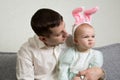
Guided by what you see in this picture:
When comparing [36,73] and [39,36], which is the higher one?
[39,36]

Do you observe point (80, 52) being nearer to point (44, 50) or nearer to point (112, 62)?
point (44, 50)

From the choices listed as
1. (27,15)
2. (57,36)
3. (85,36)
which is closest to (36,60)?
(57,36)

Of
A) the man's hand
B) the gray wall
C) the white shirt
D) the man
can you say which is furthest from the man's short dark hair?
the gray wall

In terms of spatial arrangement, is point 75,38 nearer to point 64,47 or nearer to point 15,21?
point 64,47

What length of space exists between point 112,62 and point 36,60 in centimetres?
60

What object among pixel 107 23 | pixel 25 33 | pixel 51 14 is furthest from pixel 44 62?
pixel 107 23

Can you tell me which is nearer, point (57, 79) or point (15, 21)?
point (57, 79)

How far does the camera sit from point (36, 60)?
4.66ft

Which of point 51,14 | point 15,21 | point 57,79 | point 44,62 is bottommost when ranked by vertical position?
point 57,79

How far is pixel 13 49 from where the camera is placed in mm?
1886

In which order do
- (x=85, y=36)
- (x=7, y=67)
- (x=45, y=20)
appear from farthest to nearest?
1. (x=7, y=67)
2. (x=85, y=36)
3. (x=45, y=20)

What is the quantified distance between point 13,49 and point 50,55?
540 millimetres

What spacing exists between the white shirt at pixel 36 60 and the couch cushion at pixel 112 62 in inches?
16.6

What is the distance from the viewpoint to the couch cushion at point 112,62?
1703 millimetres
